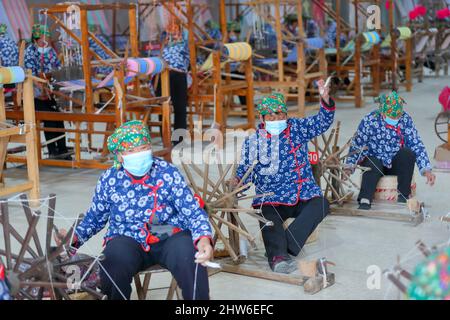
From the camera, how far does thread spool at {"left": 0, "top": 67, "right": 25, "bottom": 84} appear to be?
5.03 meters

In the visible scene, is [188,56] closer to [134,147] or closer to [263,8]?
[263,8]

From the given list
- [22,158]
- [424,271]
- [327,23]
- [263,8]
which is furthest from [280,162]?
[327,23]

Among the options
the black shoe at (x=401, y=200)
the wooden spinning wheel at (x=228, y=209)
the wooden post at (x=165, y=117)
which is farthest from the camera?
the wooden post at (x=165, y=117)

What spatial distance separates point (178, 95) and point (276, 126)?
3455 millimetres

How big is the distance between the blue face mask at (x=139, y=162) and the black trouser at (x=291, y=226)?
3.37 ft

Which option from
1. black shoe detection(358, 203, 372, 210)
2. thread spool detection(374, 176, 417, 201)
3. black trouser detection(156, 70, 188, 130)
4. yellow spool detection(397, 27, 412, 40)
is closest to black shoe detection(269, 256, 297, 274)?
black shoe detection(358, 203, 372, 210)

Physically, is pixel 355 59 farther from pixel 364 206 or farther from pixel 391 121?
pixel 364 206

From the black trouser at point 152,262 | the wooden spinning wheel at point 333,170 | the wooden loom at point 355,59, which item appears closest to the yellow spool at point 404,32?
the wooden loom at point 355,59

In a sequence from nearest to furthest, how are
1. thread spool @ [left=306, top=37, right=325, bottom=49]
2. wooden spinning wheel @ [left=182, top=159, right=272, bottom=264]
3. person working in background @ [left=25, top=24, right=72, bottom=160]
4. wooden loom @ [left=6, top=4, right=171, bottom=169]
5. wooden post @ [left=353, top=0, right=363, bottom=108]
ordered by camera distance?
1. wooden spinning wheel @ [left=182, top=159, right=272, bottom=264]
2. wooden loom @ [left=6, top=4, right=171, bottom=169]
3. person working in background @ [left=25, top=24, right=72, bottom=160]
4. thread spool @ [left=306, top=37, right=325, bottom=49]
5. wooden post @ [left=353, top=0, right=363, bottom=108]

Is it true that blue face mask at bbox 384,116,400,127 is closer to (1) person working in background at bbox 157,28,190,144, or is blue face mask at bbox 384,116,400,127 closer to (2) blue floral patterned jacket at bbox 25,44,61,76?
(1) person working in background at bbox 157,28,190,144

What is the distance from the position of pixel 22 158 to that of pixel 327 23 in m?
6.75

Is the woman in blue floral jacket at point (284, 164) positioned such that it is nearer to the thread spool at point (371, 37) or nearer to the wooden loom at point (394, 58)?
the thread spool at point (371, 37)

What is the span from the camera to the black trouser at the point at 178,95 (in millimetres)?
7434

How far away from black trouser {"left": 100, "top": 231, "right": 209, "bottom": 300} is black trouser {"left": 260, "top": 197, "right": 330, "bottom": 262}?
913 millimetres
